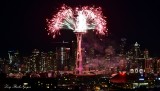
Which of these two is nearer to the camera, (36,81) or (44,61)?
Result: (36,81)

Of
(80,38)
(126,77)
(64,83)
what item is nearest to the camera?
(80,38)

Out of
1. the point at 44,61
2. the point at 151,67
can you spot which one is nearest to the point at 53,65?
the point at 44,61

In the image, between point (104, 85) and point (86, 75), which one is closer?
point (104, 85)

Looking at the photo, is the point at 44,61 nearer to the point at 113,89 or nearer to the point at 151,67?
the point at 151,67

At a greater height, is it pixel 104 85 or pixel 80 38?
pixel 80 38

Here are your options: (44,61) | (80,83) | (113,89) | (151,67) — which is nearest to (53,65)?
(44,61)

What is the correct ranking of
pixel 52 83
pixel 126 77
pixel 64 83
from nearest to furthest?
pixel 52 83, pixel 64 83, pixel 126 77

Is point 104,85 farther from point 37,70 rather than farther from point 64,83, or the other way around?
point 37,70

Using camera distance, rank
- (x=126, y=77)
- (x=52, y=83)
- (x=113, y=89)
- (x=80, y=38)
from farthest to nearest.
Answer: (x=126, y=77) < (x=52, y=83) < (x=113, y=89) < (x=80, y=38)

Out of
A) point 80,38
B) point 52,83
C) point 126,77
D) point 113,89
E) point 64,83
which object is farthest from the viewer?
point 126,77
